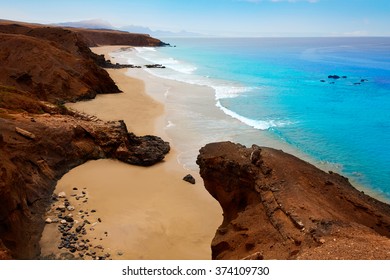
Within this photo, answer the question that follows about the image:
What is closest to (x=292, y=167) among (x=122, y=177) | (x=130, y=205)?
(x=130, y=205)

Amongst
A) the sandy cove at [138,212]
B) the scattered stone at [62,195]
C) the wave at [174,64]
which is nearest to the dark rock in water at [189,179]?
the sandy cove at [138,212]

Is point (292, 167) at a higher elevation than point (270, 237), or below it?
higher

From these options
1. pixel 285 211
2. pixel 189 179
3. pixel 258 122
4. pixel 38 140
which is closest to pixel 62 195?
pixel 38 140

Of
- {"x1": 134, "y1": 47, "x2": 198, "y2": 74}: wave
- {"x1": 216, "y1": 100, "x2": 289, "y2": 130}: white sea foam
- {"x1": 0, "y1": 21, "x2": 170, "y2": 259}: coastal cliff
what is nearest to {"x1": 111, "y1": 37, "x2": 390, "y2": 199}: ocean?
{"x1": 216, "y1": 100, "x2": 289, "y2": 130}: white sea foam

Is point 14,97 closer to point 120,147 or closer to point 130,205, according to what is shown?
point 120,147

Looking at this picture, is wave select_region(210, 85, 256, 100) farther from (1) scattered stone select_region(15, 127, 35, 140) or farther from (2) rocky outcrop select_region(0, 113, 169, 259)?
(1) scattered stone select_region(15, 127, 35, 140)

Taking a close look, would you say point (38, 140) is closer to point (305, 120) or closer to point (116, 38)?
point (305, 120)
